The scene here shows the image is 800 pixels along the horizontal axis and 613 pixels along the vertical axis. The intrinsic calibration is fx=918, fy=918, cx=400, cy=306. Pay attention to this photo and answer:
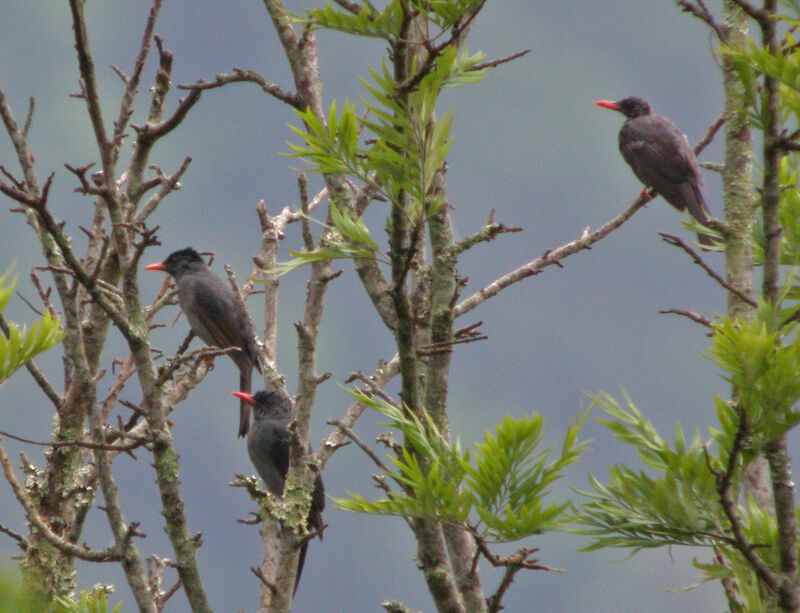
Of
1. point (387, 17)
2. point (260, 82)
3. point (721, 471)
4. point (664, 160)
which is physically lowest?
point (721, 471)

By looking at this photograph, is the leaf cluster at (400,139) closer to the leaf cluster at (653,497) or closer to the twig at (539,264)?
the leaf cluster at (653,497)

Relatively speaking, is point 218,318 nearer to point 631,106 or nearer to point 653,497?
point 631,106

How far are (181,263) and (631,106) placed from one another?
15.7 feet

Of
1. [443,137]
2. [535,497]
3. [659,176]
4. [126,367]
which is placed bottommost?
[535,497]

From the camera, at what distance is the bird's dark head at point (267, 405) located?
24.2 feet

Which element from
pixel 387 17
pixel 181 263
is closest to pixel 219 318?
pixel 181 263

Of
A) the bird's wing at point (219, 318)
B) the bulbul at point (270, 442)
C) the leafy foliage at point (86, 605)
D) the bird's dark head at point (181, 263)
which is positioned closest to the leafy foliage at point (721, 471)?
the leafy foliage at point (86, 605)

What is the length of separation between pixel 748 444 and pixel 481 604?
0.91 meters

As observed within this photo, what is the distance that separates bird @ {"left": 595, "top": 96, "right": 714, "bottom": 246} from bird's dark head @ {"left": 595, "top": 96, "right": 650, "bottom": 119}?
3.6 inches

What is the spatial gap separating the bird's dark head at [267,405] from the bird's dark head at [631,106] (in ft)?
15.3

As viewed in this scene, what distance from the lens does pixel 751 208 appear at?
10.6ft

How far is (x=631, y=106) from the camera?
30.5ft

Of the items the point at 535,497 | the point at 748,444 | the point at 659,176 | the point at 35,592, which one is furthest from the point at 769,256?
the point at 659,176

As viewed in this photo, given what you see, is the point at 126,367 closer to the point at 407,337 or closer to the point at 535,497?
the point at 407,337
